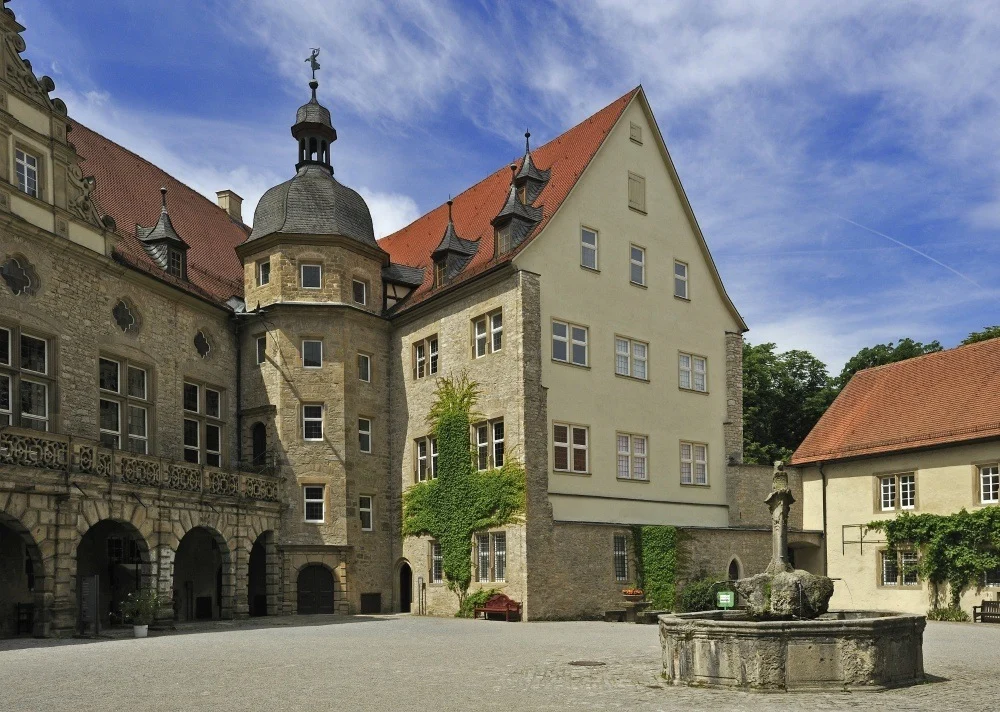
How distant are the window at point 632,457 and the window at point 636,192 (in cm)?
724

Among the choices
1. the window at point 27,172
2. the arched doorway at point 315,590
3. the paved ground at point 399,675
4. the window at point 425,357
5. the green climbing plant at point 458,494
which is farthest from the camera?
the window at point 425,357

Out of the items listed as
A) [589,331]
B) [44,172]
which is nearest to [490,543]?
[589,331]

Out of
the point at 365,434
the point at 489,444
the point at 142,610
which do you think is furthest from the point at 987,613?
the point at 142,610

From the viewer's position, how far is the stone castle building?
26.9 metres

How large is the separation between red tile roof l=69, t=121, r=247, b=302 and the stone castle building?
0.12 metres

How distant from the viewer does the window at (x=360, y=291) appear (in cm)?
3478

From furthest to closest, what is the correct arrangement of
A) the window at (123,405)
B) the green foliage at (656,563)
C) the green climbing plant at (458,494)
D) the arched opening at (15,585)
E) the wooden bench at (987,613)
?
the green foliage at (656,563) → the green climbing plant at (458,494) → the wooden bench at (987,613) → the window at (123,405) → the arched opening at (15,585)

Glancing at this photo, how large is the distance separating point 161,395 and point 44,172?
6.72 meters

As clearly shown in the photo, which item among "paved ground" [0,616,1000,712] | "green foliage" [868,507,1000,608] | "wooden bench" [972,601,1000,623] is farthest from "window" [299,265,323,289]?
"wooden bench" [972,601,1000,623]

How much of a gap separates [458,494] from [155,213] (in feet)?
44.0

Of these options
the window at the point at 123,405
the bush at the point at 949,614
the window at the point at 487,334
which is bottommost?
the bush at the point at 949,614

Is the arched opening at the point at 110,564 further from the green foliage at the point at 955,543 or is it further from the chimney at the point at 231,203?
the green foliage at the point at 955,543

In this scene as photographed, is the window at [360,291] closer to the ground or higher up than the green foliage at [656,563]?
higher up

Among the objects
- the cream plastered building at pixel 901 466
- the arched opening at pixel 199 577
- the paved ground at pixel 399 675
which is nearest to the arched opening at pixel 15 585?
the paved ground at pixel 399 675
